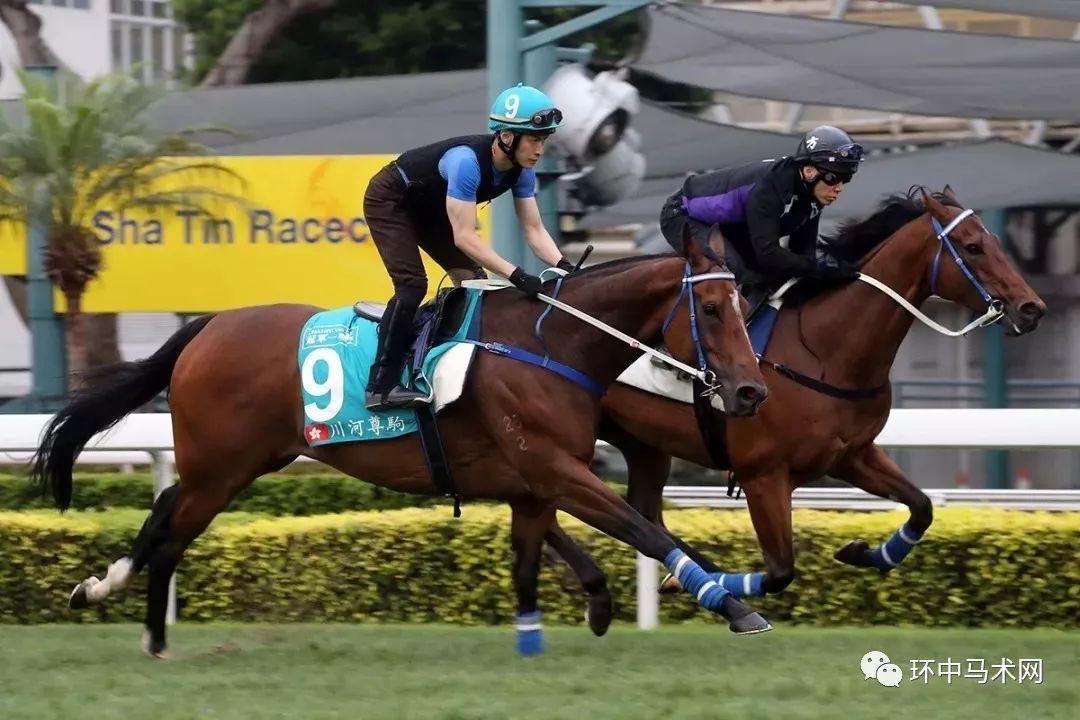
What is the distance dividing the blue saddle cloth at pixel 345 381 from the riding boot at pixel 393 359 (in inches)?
1.6

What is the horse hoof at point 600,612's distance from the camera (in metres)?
5.93

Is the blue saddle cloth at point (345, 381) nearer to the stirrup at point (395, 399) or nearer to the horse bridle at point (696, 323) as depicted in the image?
the stirrup at point (395, 399)

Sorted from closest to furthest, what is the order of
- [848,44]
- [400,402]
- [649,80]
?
[400,402], [848,44], [649,80]

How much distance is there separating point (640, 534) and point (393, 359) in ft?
3.51

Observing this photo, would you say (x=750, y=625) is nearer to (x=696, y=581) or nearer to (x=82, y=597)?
(x=696, y=581)

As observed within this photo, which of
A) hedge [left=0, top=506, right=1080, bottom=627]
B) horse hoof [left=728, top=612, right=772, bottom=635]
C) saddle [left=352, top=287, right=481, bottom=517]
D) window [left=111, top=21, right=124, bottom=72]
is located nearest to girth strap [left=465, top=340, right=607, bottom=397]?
saddle [left=352, top=287, right=481, bottom=517]

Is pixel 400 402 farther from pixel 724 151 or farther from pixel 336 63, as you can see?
pixel 336 63

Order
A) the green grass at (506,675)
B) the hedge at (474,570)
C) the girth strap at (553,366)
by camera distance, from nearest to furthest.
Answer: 1. the green grass at (506,675)
2. the girth strap at (553,366)
3. the hedge at (474,570)

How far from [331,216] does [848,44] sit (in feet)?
13.5

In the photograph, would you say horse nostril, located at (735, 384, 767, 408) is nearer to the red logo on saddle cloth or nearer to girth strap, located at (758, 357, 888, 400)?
girth strap, located at (758, 357, 888, 400)

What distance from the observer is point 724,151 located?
45.6ft

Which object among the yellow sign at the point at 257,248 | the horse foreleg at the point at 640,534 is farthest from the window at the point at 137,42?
the horse foreleg at the point at 640,534

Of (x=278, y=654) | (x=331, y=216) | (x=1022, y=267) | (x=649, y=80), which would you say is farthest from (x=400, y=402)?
(x=1022, y=267)

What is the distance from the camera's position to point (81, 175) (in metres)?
13.3
